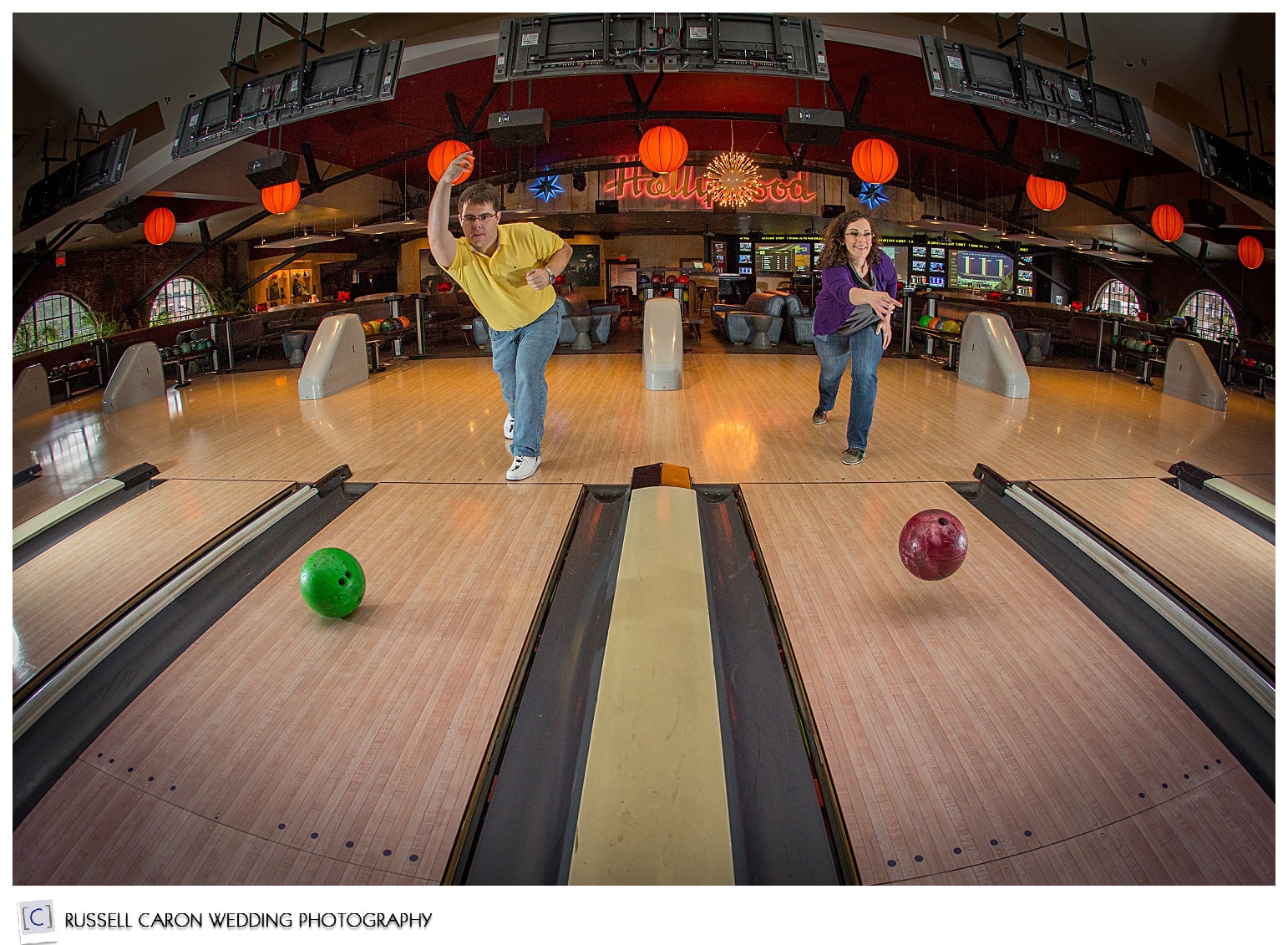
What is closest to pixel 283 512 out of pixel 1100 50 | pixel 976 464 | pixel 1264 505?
pixel 976 464

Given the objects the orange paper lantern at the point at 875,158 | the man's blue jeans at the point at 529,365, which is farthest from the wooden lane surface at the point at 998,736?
the orange paper lantern at the point at 875,158

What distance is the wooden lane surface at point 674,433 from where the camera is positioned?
3.28 meters

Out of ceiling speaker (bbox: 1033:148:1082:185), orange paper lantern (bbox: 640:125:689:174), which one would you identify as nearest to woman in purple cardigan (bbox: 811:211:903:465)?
orange paper lantern (bbox: 640:125:689:174)

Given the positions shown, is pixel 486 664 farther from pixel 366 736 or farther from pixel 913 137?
pixel 913 137

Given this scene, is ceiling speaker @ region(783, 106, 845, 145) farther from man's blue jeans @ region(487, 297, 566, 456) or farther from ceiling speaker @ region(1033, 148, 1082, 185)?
man's blue jeans @ region(487, 297, 566, 456)

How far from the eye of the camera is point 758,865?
1.12 meters

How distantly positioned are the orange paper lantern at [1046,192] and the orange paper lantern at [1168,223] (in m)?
1.42

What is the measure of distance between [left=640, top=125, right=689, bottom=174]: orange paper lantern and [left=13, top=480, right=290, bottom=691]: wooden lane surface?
14.4 feet

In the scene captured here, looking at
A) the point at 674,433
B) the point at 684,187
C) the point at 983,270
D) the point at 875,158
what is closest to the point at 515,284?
the point at 674,433

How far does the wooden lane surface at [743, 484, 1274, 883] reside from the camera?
44.6 inches

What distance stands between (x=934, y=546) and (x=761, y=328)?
20.3ft

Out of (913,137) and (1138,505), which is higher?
(913,137)

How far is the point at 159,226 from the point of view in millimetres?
7012

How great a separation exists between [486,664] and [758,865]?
75 centimetres
